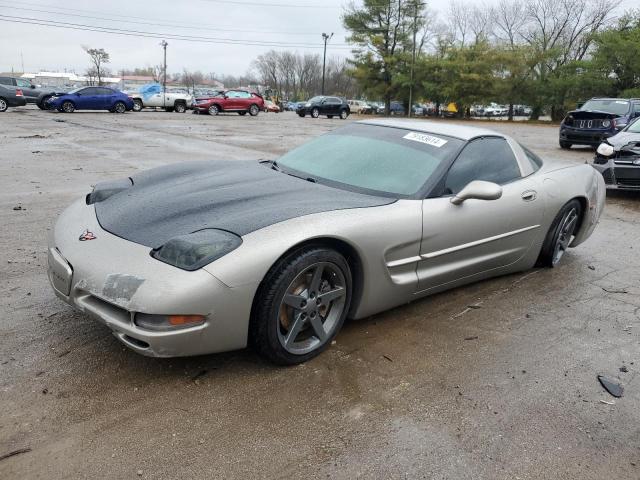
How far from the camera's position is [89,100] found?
24719 millimetres

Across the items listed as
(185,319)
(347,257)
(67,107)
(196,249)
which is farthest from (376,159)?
(67,107)

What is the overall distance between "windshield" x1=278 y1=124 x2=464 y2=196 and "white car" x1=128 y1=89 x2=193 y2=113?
28271 millimetres

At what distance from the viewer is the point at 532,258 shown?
422 cm

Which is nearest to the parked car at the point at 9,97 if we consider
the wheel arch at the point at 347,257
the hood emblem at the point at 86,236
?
the hood emblem at the point at 86,236

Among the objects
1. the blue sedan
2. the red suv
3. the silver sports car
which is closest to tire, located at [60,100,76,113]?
the blue sedan

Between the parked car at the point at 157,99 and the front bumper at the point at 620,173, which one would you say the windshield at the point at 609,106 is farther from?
the parked car at the point at 157,99

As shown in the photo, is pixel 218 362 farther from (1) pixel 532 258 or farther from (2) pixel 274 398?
(1) pixel 532 258

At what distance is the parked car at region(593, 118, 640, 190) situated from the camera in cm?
775

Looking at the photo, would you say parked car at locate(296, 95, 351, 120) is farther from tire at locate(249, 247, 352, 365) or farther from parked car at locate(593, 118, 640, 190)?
tire at locate(249, 247, 352, 365)

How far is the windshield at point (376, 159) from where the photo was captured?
338 cm

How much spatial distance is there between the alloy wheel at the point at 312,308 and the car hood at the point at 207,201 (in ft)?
1.12

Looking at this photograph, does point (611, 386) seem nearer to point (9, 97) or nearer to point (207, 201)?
point (207, 201)

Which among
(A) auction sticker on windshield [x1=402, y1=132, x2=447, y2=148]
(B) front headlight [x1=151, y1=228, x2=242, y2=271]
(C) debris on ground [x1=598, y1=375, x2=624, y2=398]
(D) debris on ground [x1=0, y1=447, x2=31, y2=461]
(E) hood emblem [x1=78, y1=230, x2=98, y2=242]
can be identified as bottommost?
(D) debris on ground [x1=0, y1=447, x2=31, y2=461]

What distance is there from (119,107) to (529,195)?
2567 cm
